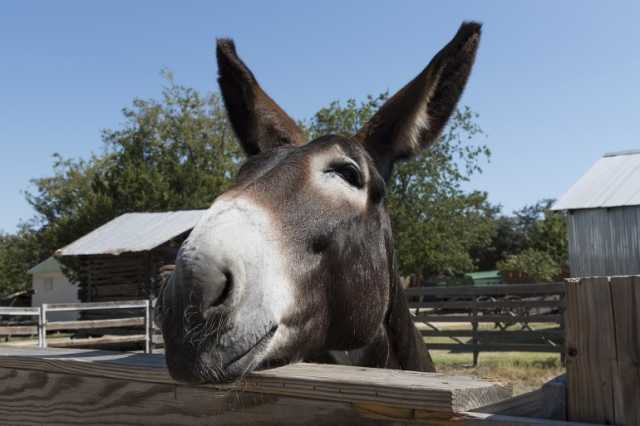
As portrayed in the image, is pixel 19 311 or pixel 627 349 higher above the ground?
pixel 627 349

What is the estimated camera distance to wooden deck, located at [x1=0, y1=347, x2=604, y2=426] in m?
1.38

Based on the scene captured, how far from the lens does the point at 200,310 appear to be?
1600 millimetres

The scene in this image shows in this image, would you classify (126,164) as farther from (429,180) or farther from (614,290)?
(614,290)

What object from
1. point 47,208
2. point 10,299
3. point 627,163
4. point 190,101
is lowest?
point 10,299

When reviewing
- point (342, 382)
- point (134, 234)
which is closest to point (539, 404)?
point (342, 382)

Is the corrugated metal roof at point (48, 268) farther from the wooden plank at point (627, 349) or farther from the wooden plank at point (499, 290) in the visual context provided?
the wooden plank at point (627, 349)

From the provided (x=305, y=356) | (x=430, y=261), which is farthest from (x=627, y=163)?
(x=305, y=356)

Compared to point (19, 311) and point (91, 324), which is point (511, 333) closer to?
point (91, 324)

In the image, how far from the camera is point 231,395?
1799mm

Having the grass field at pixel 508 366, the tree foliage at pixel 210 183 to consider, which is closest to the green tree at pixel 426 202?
the tree foliage at pixel 210 183

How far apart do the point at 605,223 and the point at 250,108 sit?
63.0 ft

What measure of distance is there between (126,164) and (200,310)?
4316 cm

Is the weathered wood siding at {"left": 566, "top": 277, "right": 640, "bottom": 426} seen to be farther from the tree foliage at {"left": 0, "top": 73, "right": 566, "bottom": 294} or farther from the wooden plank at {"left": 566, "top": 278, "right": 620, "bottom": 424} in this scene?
the tree foliage at {"left": 0, "top": 73, "right": 566, "bottom": 294}

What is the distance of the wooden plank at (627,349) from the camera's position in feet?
4.15
